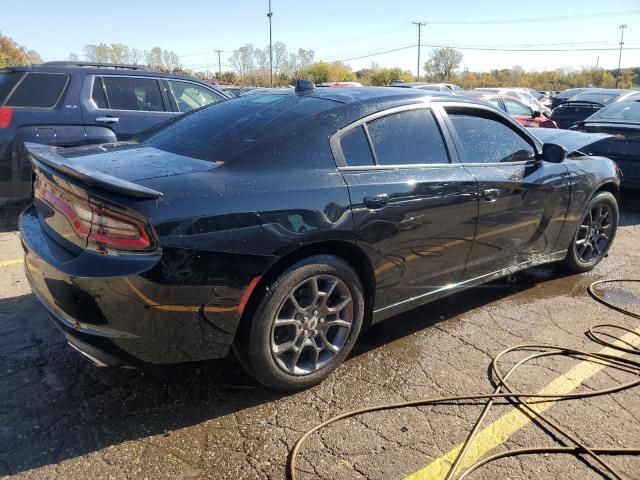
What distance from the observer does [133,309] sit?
93.3 inches

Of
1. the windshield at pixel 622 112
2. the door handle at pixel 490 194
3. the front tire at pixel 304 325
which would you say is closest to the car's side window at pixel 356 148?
the front tire at pixel 304 325

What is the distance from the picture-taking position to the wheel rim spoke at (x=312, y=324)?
9.24ft

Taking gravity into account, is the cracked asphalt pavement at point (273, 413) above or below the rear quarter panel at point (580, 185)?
below

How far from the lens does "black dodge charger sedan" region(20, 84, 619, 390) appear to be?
2.39 meters

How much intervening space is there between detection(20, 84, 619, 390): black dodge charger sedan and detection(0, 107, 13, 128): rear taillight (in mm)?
3050

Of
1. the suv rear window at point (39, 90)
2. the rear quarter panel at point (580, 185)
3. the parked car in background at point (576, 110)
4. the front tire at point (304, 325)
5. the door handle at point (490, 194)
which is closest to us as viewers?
the front tire at point (304, 325)

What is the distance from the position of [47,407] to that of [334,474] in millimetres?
1479

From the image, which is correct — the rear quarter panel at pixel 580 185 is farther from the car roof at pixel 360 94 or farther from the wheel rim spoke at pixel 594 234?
the car roof at pixel 360 94

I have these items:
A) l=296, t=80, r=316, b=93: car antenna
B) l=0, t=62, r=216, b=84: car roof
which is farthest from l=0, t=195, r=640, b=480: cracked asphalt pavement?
l=0, t=62, r=216, b=84: car roof

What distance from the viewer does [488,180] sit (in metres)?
3.67

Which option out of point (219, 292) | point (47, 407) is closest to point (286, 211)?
point (219, 292)

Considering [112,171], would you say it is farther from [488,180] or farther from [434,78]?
[434,78]

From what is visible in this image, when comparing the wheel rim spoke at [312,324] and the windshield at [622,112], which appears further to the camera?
the windshield at [622,112]

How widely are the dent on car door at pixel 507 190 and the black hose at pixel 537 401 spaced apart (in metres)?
0.71
